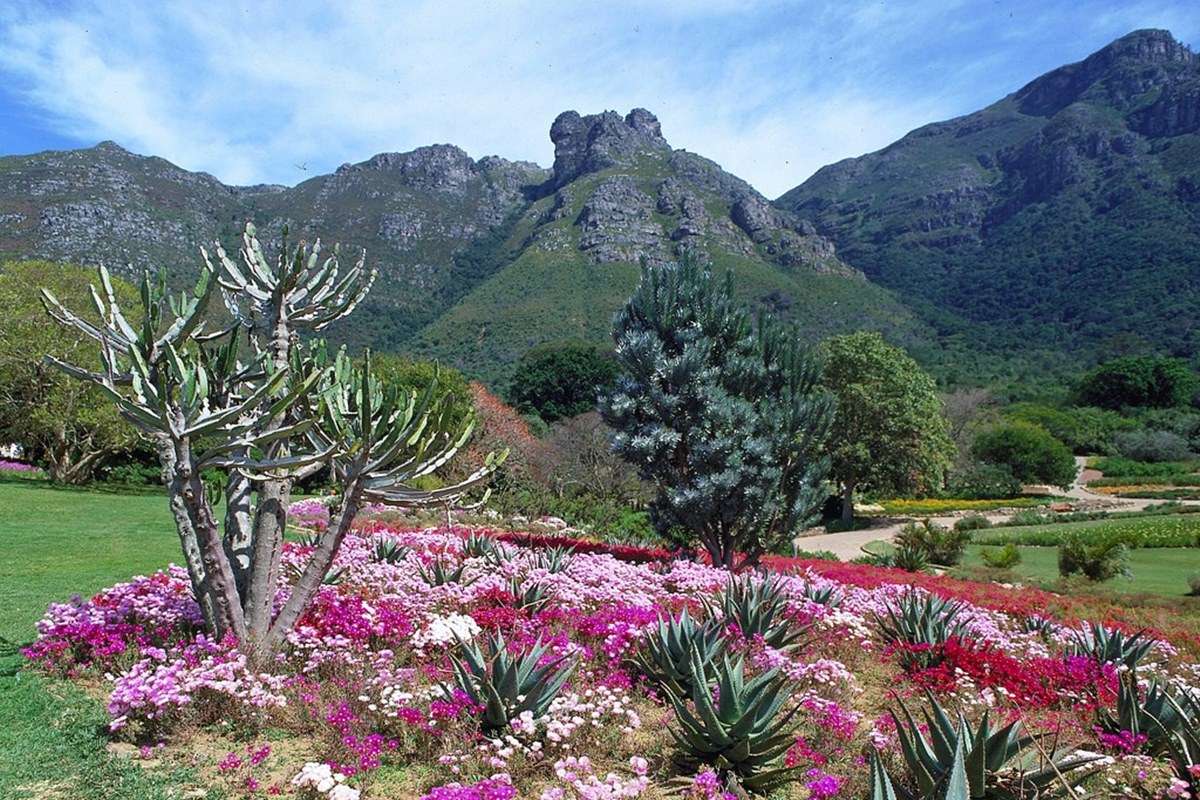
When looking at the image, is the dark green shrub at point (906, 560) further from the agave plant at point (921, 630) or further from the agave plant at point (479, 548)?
the agave plant at point (479, 548)

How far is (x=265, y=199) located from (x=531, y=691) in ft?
423

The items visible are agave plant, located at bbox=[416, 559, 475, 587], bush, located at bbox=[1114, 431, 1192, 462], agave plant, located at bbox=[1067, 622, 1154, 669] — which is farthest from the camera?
bush, located at bbox=[1114, 431, 1192, 462]

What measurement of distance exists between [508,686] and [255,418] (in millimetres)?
2764

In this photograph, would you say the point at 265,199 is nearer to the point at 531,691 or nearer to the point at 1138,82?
the point at 531,691

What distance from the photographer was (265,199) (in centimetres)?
11556

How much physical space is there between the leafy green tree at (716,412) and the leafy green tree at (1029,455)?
3767 centimetres

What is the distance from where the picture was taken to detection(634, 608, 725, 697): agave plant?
5.41 meters

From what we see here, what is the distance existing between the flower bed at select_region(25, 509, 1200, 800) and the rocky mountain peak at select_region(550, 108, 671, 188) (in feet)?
421

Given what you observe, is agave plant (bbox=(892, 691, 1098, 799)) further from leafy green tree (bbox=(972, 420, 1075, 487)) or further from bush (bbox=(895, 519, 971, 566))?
leafy green tree (bbox=(972, 420, 1075, 487))

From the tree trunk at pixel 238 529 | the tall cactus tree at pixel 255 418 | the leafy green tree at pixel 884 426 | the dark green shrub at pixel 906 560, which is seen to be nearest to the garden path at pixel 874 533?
the leafy green tree at pixel 884 426

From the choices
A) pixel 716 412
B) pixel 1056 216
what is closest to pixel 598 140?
pixel 1056 216

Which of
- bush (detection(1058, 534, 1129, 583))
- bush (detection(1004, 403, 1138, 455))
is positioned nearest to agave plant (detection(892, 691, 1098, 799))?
bush (detection(1058, 534, 1129, 583))

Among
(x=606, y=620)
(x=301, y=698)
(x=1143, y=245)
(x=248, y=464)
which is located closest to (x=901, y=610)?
(x=606, y=620)

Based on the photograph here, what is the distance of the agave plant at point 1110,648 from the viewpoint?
22.7ft
